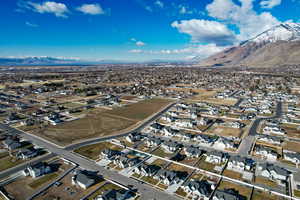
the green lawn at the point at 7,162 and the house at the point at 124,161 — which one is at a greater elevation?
the house at the point at 124,161

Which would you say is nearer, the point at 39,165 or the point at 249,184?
the point at 249,184

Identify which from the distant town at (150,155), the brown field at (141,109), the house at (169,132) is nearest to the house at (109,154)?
the distant town at (150,155)

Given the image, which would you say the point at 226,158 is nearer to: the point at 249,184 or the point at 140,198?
the point at 249,184

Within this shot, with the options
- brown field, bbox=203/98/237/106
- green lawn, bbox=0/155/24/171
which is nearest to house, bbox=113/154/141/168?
green lawn, bbox=0/155/24/171

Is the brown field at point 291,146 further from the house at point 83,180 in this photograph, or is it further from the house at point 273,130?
the house at point 83,180

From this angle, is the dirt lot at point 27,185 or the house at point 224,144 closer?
the dirt lot at point 27,185

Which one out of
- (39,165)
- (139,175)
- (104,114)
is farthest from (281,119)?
(39,165)

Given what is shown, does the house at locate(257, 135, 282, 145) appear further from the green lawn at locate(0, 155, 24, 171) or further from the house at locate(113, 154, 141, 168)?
the green lawn at locate(0, 155, 24, 171)
